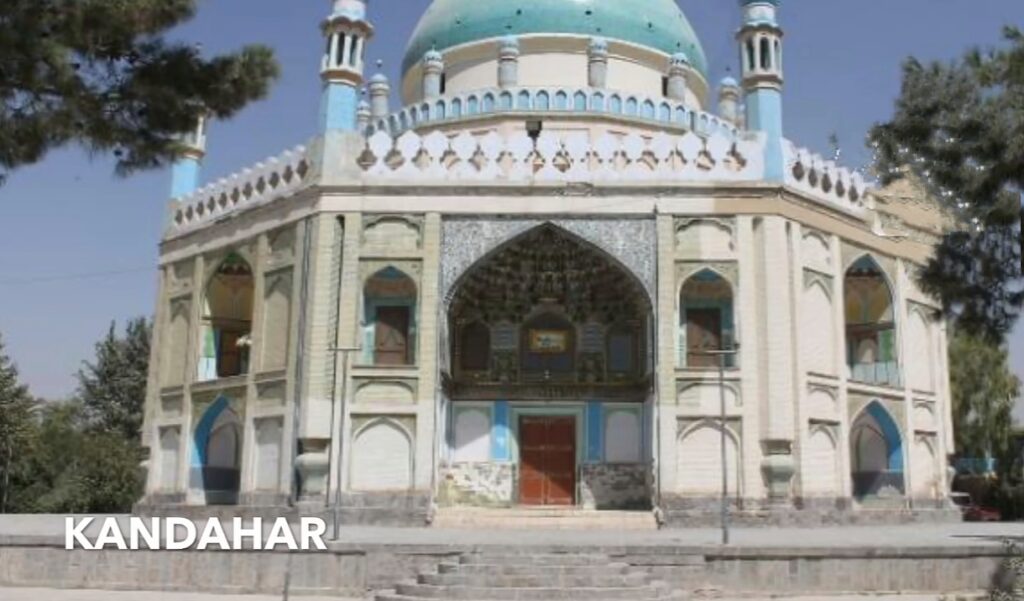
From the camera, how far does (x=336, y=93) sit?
17.1 meters

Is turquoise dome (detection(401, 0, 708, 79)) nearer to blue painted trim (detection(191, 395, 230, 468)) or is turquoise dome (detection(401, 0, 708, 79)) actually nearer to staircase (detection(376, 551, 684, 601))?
blue painted trim (detection(191, 395, 230, 468))

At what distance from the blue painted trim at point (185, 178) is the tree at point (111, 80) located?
41.6 feet

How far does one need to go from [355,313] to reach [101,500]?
1428 cm

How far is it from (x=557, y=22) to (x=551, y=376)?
24.5 feet

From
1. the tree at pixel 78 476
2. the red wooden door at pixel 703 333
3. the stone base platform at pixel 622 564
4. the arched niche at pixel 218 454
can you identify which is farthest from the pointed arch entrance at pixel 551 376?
the tree at pixel 78 476

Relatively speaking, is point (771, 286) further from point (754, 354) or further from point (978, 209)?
point (978, 209)

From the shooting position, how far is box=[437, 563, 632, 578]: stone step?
977cm

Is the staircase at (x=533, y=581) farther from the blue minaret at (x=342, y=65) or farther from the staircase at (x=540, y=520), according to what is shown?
the blue minaret at (x=342, y=65)

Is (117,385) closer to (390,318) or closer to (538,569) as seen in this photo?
(390,318)

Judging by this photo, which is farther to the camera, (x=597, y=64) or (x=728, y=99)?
(x=728, y=99)

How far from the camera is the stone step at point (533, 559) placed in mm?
10023

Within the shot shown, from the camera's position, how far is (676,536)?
43.0 ft

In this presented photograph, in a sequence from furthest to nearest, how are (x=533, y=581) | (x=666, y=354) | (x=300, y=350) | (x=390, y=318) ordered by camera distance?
(x=390, y=318) → (x=300, y=350) → (x=666, y=354) → (x=533, y=581)

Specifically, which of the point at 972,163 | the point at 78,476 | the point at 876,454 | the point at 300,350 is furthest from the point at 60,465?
the point at 972,163
